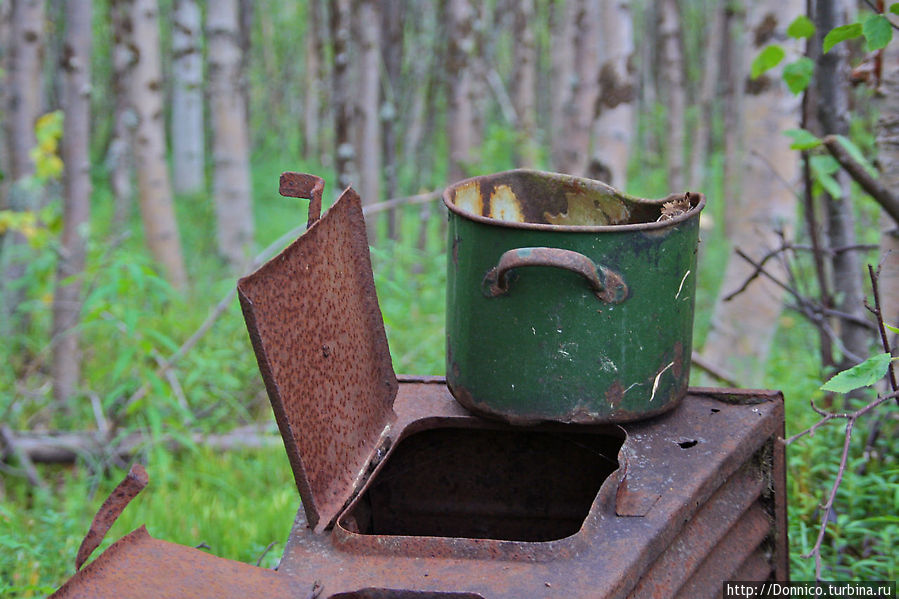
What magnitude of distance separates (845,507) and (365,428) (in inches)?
66.9

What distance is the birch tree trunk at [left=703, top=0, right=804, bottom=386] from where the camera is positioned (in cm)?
407

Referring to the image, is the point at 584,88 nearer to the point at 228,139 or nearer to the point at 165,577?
the point at 228,139

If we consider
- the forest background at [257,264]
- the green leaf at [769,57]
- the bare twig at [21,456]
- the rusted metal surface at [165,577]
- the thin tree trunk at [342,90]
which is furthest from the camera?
the thin tree trunk at [342,90]

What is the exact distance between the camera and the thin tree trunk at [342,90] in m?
6.17

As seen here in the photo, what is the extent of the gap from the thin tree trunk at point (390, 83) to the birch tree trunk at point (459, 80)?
91cm

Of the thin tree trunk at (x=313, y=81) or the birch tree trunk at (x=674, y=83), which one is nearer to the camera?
the birch tree trunk at (x=674, y=83)

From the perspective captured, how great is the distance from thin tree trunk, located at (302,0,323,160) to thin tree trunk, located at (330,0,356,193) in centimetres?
641

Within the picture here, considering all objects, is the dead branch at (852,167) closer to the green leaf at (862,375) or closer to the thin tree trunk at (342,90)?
the green leaf at (862,375)

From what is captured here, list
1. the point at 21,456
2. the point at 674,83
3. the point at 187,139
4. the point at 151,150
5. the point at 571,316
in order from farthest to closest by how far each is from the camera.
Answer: the point at 187,139
the point at 674,83
the point at 151,150
the point at 21,456
the point at 571,316

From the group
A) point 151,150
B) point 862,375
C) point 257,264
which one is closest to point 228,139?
point 151,150

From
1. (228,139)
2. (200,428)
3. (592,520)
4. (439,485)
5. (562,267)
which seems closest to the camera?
(592,520)

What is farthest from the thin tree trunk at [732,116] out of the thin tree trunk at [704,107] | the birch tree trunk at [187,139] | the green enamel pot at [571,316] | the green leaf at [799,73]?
the birch tree trunk at [187,139]

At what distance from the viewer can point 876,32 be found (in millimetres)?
1954

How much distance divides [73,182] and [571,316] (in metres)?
3.52
